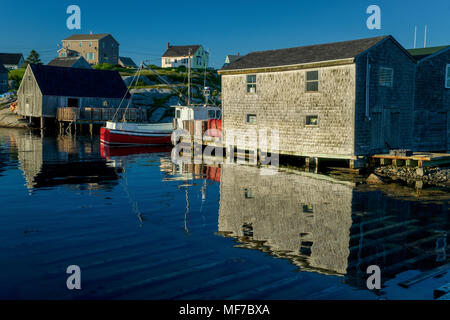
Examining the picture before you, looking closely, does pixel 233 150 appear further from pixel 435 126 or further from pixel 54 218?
pixel 54 218

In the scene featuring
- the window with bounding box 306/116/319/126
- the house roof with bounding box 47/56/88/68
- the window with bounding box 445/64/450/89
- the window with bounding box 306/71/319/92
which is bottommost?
the window with bounding box 306/116/319/126

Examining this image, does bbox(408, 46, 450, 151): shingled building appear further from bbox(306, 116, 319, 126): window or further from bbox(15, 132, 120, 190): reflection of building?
bbox(15, 132, 120, 190): reflection of building

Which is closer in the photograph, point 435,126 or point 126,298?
point 126,298

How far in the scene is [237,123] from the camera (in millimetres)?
32094

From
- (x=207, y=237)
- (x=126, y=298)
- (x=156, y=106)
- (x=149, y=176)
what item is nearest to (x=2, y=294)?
(x=126, y=298)

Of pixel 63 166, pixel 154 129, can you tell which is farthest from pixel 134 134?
pixel 63 166

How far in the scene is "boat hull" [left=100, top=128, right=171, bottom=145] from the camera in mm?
41162

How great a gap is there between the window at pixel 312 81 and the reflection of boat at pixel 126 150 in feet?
51.8

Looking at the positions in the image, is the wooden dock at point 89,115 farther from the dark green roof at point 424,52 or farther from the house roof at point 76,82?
the dark green roof at point 424,52

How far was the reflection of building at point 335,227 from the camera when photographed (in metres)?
10.8

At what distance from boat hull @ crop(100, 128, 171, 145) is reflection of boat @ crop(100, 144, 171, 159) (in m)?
0.48

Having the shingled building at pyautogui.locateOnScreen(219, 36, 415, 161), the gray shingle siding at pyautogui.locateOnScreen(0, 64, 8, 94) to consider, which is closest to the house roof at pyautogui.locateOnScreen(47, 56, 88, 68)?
the gray shingle siding at pyautogui.locateOnScreen(0, 64, 8, 94)

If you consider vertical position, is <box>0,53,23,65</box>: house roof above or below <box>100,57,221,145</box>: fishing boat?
above
